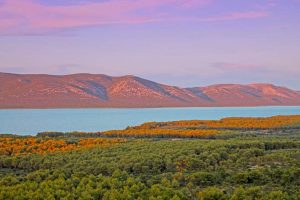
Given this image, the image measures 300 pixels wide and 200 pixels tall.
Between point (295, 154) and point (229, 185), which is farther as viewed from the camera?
point (295, 154)

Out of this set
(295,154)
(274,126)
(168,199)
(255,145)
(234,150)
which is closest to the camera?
(168,199)

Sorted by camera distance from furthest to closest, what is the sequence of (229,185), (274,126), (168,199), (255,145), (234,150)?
(274,126), (255,145), (234,150), (229,185), (168,199)

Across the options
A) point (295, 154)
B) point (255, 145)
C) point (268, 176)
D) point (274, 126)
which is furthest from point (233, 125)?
point (268, 176)

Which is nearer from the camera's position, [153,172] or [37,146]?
[153,172]

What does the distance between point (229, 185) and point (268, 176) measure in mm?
2709

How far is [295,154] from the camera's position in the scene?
3400cm

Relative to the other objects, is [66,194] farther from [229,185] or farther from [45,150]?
[45,150]

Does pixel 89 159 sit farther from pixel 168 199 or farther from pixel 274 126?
pixel 274 126

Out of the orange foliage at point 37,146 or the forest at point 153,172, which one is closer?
the forest at point 153,172

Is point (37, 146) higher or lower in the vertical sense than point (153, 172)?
higher

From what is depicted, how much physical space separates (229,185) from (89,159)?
12.4 metres

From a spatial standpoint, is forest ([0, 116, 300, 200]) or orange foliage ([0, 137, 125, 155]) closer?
forest ([0, 116, 300, 200])

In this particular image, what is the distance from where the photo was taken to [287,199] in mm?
19719

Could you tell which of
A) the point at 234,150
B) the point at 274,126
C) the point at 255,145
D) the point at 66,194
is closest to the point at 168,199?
the point at 66,194
